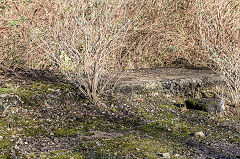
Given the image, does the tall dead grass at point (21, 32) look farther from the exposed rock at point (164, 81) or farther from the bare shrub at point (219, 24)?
the bare shrub at point (219, 24)

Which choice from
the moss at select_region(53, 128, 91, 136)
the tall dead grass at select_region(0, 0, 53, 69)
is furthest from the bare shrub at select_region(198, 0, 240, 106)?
the moss at select_region(53, 128, 91, 136)

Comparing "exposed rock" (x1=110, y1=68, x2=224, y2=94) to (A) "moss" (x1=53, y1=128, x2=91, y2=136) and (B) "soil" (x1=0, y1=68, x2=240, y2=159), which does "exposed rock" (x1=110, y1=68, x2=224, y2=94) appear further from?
(A) "moss" (x1=53, y1=128, x2=91, y2=136)

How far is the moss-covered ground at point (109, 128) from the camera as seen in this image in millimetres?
3051

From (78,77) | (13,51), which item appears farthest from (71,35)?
(13,51)

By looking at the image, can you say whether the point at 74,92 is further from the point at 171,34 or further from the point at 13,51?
the point at 171,34

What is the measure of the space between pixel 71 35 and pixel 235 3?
4.30 m

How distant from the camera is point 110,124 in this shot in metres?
3.85

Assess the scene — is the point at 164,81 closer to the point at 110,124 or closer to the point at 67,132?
the point at 110,124

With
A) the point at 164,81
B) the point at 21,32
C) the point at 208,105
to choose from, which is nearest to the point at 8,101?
the point at 21,32

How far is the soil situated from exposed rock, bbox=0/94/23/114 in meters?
0.06

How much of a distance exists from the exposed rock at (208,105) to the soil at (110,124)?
11 cm

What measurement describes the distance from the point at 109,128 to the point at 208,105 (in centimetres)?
188

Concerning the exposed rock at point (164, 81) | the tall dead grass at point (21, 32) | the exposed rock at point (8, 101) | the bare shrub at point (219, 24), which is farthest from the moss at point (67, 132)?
the bare shrub at point (219, 24)

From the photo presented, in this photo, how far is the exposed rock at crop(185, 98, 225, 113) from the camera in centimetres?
482
